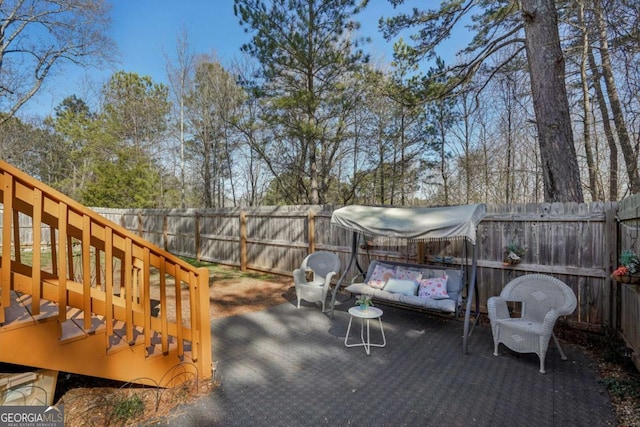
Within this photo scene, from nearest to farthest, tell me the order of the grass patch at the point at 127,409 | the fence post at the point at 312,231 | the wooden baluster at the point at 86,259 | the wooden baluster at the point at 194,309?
the wooden baluster at the point at 86,259, the grass patch at the point at 127,409, the wooden baluster at the point at 194,309, the fence post at the point at 312,231

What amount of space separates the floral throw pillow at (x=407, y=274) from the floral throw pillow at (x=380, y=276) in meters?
0.10

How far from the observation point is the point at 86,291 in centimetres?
227

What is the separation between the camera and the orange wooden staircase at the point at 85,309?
201cm

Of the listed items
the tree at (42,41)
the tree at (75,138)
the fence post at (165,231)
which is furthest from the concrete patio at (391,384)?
the tree at (75,138)

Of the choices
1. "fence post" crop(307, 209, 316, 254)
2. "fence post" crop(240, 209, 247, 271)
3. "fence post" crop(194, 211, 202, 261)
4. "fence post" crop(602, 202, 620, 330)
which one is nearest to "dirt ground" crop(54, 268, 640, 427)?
"fence post" crop(602, 202, 620, 330)

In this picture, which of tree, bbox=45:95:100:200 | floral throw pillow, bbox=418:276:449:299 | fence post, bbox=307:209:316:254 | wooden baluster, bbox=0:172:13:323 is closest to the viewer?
wooden baluster, bbox=0:172:13:323

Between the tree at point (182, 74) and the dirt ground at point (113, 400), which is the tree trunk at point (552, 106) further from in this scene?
the tree at point (182, 74)

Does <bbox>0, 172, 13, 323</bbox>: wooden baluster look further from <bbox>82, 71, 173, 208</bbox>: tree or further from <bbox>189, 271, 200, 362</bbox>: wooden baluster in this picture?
<bbox>82, 71, 173, 208</bbox>: tree

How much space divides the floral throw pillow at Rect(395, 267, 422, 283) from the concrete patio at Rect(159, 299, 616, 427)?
0.86 meters

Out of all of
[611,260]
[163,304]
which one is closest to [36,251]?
[163,304]

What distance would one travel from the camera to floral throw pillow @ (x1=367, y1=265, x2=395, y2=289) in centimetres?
502

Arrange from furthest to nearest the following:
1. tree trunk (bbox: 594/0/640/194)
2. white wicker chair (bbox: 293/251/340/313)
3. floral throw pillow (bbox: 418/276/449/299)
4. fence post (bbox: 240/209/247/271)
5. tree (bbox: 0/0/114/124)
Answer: tree (bbox: 0/0/114/124) < fence post (bbox: 240/209/247/271) < tree trunk (bbox: 594/0/640/194) < white wicker chair (bbox: 293/251/340/313) < floral throw pillow (bbox: 418/276/449/299)

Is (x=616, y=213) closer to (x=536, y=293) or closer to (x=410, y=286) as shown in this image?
(x=536, y=293)

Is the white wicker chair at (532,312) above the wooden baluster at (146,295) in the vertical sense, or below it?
below
